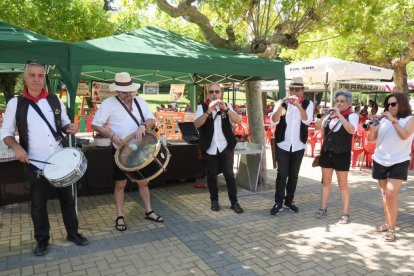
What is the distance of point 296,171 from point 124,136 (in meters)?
2.39

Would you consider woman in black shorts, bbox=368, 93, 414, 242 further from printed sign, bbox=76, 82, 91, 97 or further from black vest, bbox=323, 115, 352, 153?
printed sign, bbox=76, 82, 91, 97

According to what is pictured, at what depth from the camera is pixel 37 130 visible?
3.42 metres

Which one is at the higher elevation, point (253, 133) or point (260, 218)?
point (253, 133)

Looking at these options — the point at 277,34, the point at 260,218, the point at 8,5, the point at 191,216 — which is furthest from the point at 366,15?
the point at 8,5

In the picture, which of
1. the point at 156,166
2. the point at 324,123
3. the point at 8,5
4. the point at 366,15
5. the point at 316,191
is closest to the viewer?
the point at 156,166

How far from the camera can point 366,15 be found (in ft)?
22.7

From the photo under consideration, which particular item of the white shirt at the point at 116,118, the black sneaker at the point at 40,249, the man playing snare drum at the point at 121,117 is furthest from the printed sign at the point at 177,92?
the black sneaker at the point at 40,249

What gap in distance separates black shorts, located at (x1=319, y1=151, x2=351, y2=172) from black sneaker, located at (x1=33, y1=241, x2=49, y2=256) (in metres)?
3.45

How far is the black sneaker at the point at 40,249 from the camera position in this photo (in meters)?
3.54

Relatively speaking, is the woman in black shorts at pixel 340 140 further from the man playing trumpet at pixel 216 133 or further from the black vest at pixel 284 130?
the man playing trumpet at pixel 216 133

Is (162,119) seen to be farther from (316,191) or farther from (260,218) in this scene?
(260,218)

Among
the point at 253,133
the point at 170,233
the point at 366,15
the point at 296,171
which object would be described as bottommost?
the point at 170,233

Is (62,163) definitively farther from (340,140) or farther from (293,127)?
(340,140)

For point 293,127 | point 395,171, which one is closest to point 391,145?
point 395,171
